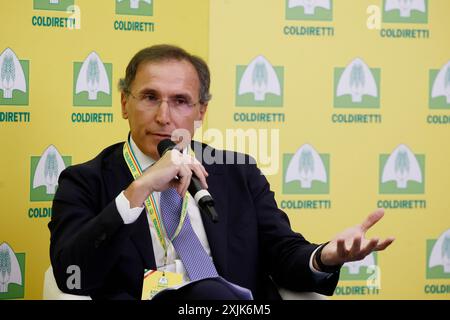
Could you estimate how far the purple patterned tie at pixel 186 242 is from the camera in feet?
7.90

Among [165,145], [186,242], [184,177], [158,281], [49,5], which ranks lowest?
[158,281]

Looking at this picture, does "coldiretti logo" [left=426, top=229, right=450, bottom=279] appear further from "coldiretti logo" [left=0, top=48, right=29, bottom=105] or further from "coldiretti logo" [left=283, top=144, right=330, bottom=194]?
"coldiretti logo" [left=0, top=48, right=29, bottom=105]

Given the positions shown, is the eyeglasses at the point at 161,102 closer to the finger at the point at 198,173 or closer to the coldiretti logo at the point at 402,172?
the finger at the point at 198,173

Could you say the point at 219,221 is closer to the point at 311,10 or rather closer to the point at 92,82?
the point at 92,82

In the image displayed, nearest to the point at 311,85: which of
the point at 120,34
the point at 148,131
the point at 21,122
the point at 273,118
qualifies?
the point at 273,118

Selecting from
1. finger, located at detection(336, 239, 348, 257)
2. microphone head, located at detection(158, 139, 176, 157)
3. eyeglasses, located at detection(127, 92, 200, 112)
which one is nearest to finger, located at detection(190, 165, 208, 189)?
microphone head, located at detection(158, 139, 176, 157)

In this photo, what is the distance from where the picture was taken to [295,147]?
3652 mm

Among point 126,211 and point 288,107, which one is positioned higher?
point 288,107

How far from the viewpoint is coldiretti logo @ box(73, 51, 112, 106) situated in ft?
11.4

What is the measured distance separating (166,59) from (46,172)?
1168mm

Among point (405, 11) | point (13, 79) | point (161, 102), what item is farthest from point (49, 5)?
point (405, 11)

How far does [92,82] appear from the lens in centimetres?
351
